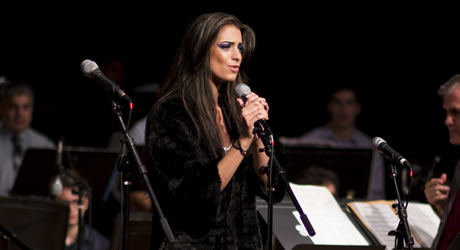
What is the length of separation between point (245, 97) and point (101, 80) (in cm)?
56

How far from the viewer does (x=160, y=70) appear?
275 inches

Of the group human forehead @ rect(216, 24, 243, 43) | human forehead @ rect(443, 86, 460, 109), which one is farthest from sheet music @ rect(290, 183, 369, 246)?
human forehead @ rect(216, 24, 243, 43)

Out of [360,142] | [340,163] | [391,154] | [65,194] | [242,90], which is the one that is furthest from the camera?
[360,142]

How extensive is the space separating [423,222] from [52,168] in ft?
8.62

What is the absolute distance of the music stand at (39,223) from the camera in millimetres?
3361

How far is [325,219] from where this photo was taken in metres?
3.37

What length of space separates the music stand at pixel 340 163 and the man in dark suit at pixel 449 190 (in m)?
1.43

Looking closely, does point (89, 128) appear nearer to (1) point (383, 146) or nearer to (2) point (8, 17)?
(2) point (8, 17)

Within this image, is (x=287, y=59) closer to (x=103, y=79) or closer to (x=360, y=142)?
(x=360, y=142)

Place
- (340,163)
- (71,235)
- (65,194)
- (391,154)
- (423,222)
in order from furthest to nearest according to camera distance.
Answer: (340,163), (65,194), (71,235), (423,222), (391,154)

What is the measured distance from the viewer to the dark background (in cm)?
661

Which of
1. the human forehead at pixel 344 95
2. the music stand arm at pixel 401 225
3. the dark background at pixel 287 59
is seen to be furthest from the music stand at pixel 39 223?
the human forehead at pixel 344 95

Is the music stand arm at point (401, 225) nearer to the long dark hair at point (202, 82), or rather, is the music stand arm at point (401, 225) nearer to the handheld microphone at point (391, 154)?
the handheld microphone at point (391, 154)

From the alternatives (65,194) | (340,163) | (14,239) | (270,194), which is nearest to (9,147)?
(65,194)
